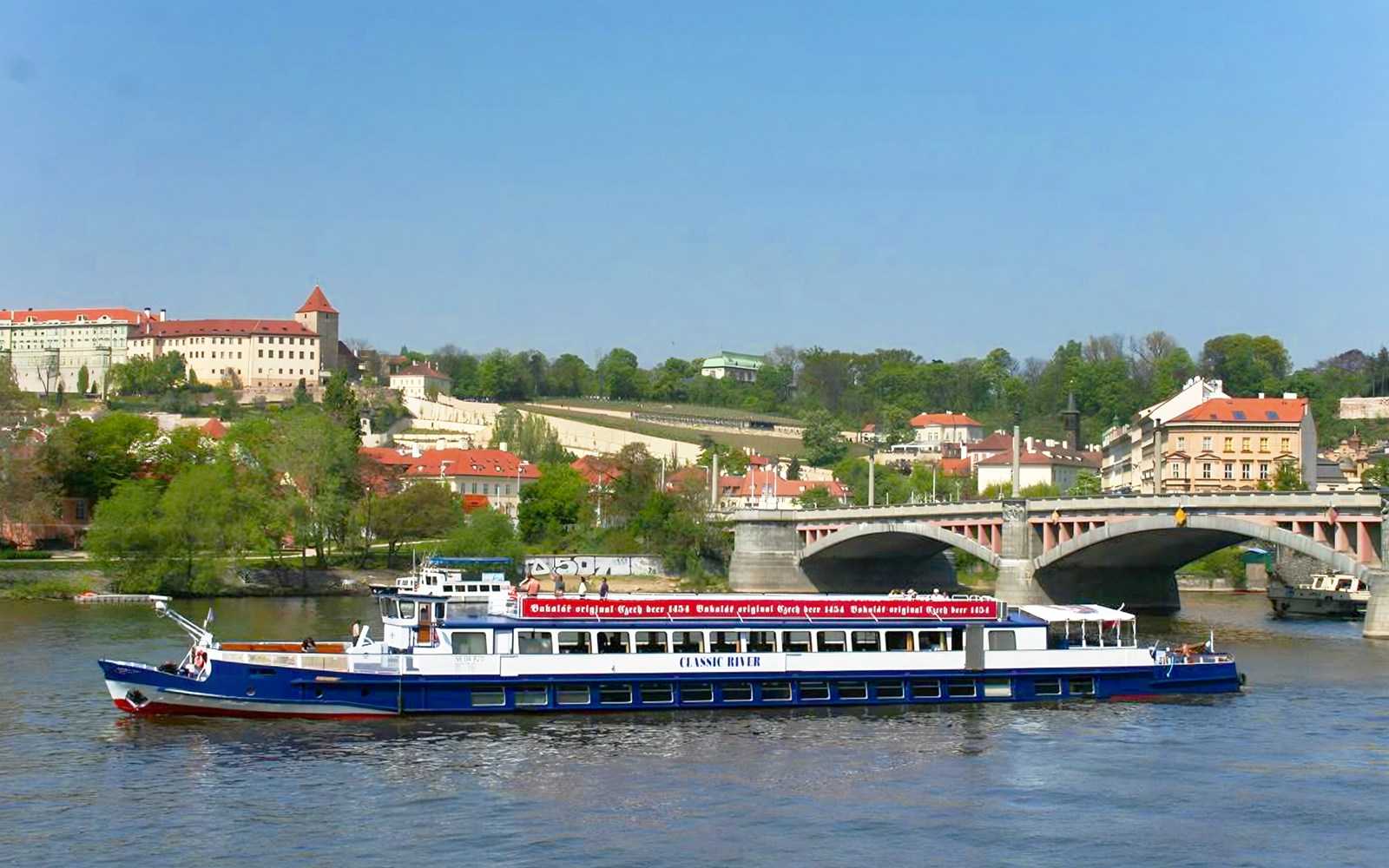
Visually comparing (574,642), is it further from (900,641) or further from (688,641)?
(900,641)

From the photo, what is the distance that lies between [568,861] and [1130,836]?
1180 cm

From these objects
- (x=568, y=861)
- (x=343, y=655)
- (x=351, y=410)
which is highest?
(x=351, y=410)

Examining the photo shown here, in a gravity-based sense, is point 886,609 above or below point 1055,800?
above

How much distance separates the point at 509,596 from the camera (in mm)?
49219

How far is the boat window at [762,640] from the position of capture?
1994 inches

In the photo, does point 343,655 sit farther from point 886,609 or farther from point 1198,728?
point 1198,728

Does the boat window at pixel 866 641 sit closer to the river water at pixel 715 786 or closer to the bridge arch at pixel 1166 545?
the river water at pixel 715 786

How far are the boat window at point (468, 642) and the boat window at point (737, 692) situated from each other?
7.09 m

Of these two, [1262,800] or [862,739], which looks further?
[862,739]

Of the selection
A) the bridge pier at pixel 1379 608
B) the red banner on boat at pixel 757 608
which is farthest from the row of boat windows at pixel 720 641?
the bridge pier at pixel 1379 608

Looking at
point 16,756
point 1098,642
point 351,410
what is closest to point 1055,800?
point 1098,642

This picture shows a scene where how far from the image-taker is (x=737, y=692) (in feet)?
165

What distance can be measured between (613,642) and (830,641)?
6660mm

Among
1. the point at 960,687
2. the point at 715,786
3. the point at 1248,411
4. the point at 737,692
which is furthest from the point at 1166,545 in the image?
the point at 1248,411
